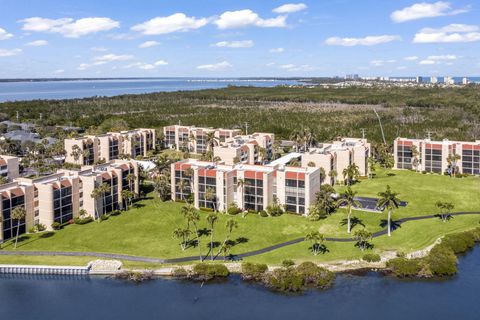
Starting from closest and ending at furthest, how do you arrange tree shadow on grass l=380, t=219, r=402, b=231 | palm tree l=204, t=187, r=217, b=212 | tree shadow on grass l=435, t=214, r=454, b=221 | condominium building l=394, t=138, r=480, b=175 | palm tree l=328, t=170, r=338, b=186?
tree shadow on grass l=380, t=219, r=402, b=231
tree shadow on grass l=435, t=214, r=454, b=221
palm tree l=204, t=187, r=217, b=212
palm tree l=328, t=170, r=338, b=186
condominium building l=394, t=138, r=480, b=175

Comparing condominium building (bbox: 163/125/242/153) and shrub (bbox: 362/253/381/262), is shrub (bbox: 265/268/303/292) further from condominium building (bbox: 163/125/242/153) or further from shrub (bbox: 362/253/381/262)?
condominium building (bbox: 163/125/242/153)

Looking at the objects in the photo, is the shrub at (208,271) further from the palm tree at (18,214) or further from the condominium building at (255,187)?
the palm tree at (18,214)

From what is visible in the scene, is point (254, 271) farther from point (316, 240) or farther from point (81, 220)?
point (81, 220)

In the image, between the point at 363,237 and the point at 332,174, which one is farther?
the point at 332,174

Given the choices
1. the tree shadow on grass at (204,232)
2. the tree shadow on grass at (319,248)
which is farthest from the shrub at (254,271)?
the tree shadow on grass at (204,232)

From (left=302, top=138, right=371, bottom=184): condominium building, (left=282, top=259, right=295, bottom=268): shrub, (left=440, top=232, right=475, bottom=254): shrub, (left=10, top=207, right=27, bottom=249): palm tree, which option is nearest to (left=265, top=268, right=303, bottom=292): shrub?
(left=282, top=259, right=295, bottom=268): shrub

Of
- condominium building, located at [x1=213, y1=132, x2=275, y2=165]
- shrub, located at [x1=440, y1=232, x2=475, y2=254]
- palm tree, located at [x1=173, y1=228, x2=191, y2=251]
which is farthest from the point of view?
condominium building, located at [x1=213, y1=132, x2=275, y2=165]

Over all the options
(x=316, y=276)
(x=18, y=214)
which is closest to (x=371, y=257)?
(x=316, y=276)
